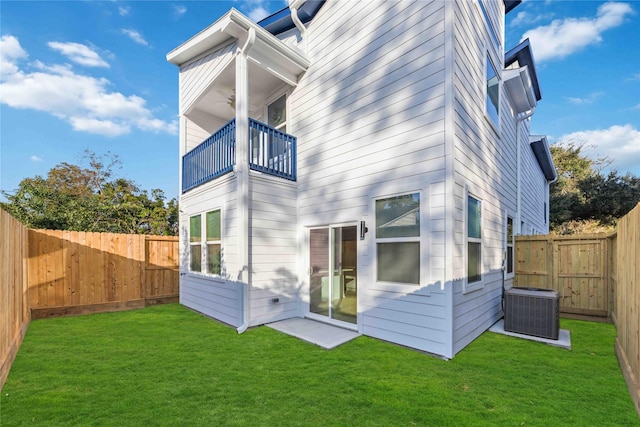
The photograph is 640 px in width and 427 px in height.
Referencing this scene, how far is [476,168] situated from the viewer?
5008 mm

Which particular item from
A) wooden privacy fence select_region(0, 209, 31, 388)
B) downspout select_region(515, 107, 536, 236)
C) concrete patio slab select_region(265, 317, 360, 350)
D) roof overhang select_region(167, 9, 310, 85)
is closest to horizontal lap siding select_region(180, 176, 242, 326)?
concrete patio slab select_region(265, 317, 360, 350)

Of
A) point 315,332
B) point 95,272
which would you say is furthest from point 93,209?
point 315,332

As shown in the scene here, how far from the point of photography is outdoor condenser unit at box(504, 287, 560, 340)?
4617mm

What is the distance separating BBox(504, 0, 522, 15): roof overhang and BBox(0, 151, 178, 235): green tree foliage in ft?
39.5

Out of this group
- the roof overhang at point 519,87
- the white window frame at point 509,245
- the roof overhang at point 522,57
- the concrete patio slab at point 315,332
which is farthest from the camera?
the roof overhang at point 522,57

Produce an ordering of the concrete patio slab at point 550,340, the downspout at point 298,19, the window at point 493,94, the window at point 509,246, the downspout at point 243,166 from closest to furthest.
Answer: the concrete patio slab at point 550,340, the downspout at point 243,166, the window at point 493,94, the downspout at point 298,19, the window at point 509,246

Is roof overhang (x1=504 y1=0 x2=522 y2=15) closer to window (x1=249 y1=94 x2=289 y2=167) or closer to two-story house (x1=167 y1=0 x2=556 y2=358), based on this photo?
two-story house (x1=167 y1=0 x2=556 y2=358)

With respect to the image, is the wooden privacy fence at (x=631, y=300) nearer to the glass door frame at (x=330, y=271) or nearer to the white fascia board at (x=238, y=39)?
the glass door frame at (x=330, y=271)

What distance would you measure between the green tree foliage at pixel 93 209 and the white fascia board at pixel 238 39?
5.92 m

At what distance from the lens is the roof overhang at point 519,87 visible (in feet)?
21.9

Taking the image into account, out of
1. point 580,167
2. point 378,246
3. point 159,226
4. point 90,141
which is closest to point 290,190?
point 378,246

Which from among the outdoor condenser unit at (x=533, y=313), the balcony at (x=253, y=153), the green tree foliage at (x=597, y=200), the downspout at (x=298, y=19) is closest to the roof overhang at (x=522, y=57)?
the downspout at (x=298, y=19)

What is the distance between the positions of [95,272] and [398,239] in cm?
674

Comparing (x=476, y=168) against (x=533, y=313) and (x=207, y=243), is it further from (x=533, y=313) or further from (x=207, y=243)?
(x=207, y=243)
